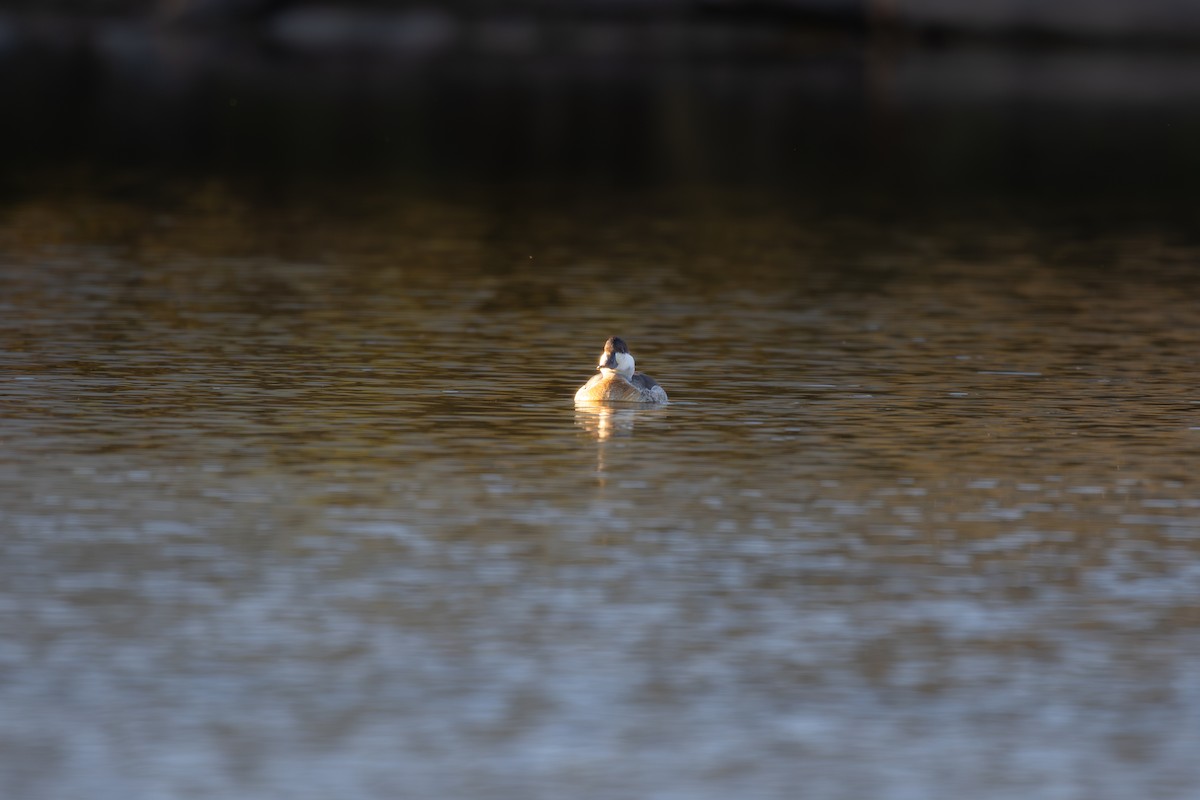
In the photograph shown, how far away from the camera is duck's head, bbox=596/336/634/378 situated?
1734 cm

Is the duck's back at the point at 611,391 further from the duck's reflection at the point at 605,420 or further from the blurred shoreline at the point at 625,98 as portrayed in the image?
the blurred shoreline at the point at 625,98

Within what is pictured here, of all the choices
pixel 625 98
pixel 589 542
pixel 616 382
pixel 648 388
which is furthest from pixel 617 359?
pixel 625 98

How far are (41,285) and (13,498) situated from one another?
1035 centimetres

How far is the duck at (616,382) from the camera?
17328 mm

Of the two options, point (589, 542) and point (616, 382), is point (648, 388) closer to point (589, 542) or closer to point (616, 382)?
point (616, 382)

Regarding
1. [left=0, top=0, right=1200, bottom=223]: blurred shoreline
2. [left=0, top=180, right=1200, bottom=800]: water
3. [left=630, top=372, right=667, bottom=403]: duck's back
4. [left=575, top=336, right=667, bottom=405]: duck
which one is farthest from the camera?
[left=0, top=0, right=1200, bottom=223]: blurred shoreline

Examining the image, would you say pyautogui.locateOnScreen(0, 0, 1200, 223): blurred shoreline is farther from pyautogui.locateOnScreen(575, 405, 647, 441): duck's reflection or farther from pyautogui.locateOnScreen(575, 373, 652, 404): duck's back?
pyautogui.locateOnScreen(575, 405, 647, 441): duck's reflection

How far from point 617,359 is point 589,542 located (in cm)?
427

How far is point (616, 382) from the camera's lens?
56.8 feet

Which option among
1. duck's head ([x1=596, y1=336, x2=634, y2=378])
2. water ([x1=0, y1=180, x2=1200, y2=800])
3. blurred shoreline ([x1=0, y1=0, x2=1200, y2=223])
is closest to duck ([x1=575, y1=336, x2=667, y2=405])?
duck's head ([x1=596, y1=336, x2=634, y2=378])

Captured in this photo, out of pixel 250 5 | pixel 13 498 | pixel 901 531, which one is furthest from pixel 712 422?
pixel 250 5

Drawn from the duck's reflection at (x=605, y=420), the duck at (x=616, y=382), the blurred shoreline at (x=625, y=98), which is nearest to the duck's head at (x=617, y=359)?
the duck at (x=616, y=382)

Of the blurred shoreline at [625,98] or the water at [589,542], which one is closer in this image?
the water at [589,542]

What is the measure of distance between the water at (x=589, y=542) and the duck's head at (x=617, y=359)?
28cm
